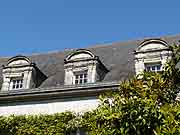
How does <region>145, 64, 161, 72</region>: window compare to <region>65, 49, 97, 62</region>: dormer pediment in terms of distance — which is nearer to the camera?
<region>145, 64, 161, 72</region>: window

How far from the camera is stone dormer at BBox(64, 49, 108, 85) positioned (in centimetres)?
1911

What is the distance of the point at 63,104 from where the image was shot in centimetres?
1881

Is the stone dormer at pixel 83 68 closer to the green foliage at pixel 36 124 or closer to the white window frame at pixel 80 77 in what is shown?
the white window frame at pixel 80 77

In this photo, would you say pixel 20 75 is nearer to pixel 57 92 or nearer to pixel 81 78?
pixel 57 92

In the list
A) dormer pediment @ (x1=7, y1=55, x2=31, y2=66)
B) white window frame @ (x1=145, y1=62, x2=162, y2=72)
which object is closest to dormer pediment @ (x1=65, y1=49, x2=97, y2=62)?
dormer pediment @ (x1=7, y1=55, x2=31, y2=66)

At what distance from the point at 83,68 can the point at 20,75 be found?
3430 mm

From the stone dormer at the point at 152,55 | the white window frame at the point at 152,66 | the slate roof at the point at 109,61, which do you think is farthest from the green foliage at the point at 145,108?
the slate roof at the point at 109,61

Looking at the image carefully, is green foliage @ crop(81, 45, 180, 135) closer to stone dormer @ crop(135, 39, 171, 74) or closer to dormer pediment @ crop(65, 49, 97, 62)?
stone dormer @ crop(135, 39, 171, 74)

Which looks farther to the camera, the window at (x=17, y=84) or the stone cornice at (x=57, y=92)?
the window at (x=17, y=84)

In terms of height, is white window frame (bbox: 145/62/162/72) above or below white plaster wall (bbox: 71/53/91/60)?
below

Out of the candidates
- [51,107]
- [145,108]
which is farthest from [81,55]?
[145,108]

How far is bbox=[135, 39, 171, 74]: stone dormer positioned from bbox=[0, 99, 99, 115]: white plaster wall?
107 inches

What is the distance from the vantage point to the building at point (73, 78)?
18406mm

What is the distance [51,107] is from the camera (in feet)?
62.2
